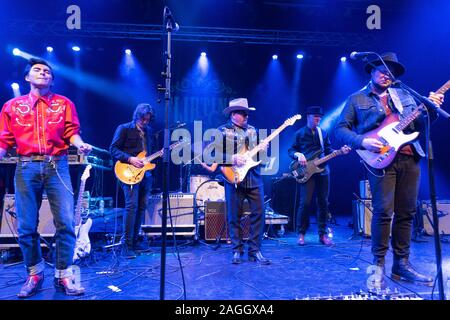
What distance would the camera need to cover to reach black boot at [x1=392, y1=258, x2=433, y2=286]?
3.75m

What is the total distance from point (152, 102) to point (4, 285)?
28.5 ft

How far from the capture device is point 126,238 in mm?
5883

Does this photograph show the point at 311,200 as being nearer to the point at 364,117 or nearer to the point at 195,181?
the point at 364,117

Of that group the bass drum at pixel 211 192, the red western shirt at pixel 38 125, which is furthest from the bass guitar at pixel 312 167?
the red western shirt at pixel 38 125

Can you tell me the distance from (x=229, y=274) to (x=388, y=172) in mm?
2364

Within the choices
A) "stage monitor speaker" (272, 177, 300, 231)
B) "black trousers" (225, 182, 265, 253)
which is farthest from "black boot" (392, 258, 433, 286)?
"stage monitor speaker" (272, 177, 300, 231)

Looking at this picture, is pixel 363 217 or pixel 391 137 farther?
pixel 363 217

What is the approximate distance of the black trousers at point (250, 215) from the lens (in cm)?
527

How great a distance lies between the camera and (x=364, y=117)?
13.2ft

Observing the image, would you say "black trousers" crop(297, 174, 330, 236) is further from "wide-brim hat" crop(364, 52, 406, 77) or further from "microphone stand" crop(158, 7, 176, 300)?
"microphone stand" crop(158, 7, 176, 300)

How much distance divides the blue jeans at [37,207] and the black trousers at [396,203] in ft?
11.3

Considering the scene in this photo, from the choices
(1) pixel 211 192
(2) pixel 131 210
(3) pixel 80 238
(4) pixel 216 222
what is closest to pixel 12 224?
(3) pixel 80 238

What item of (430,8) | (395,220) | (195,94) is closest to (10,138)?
(395,220)
